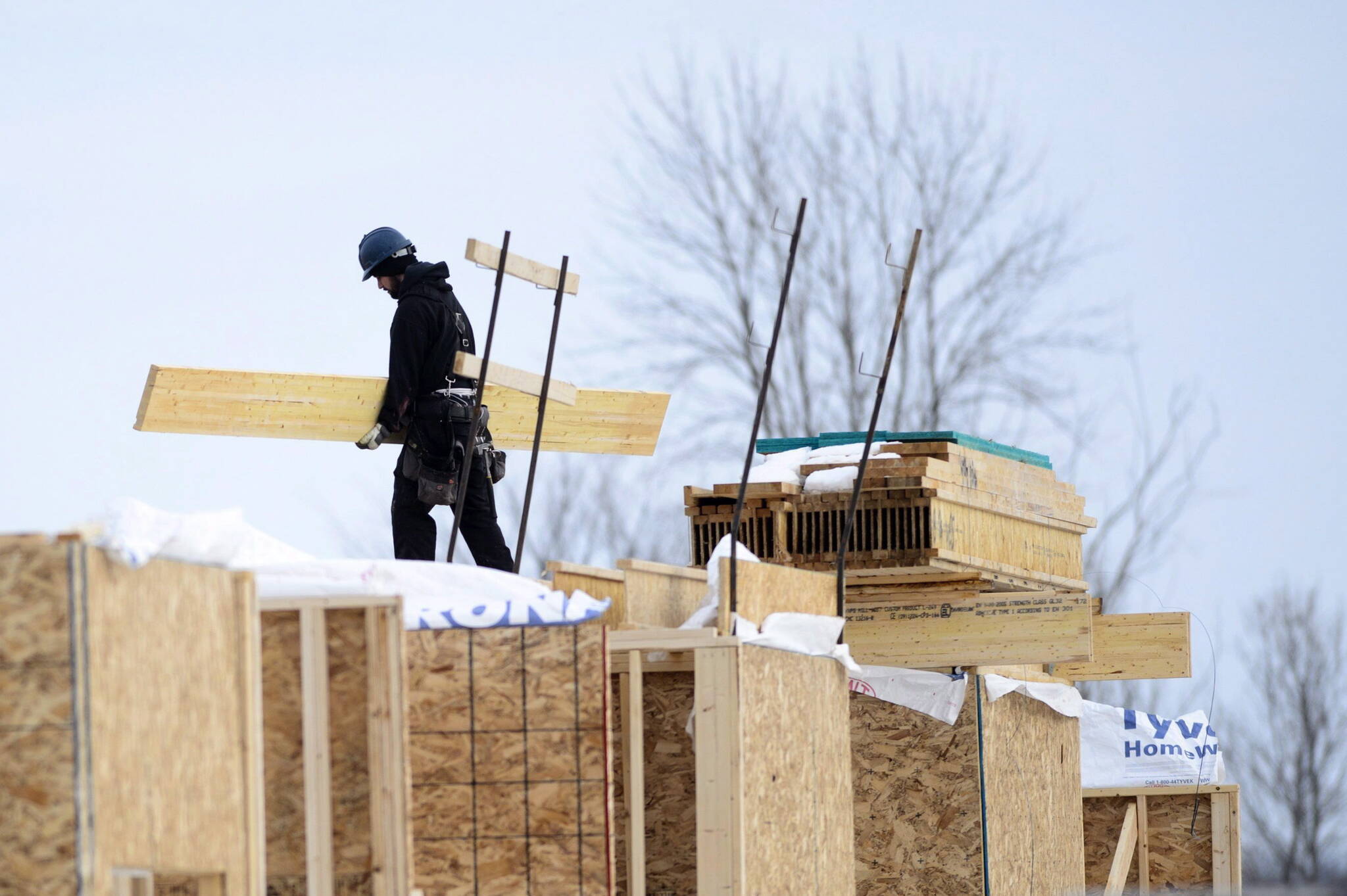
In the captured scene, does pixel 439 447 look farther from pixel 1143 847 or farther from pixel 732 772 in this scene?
pixel 1143 847

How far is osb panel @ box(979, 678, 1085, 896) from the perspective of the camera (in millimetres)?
13367

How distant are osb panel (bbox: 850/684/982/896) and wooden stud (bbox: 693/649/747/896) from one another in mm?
4235

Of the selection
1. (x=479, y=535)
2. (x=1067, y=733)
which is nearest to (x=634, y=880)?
(x=479, y=535)

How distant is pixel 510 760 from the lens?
834 cm

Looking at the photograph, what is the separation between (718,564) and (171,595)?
12.4 ft

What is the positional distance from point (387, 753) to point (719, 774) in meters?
2.23

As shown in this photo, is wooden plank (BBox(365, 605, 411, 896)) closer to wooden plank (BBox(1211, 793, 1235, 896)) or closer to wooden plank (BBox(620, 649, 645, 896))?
wooden plank (BBox(620, 649, 645, 896))

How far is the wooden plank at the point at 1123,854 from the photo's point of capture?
17.1 metres

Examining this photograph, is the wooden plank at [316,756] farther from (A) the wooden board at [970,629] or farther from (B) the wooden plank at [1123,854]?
(B) the wooden plank at [1123,854]

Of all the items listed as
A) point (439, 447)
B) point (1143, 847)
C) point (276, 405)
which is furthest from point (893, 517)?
point (1143, 847)

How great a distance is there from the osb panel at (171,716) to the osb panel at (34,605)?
0.08 m

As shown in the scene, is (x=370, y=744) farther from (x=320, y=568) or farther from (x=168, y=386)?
(x=168, y=386)

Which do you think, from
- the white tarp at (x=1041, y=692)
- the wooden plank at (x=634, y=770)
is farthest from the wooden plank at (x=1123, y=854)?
the wooden plank at (x=634, y=770)

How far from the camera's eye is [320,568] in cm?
787
